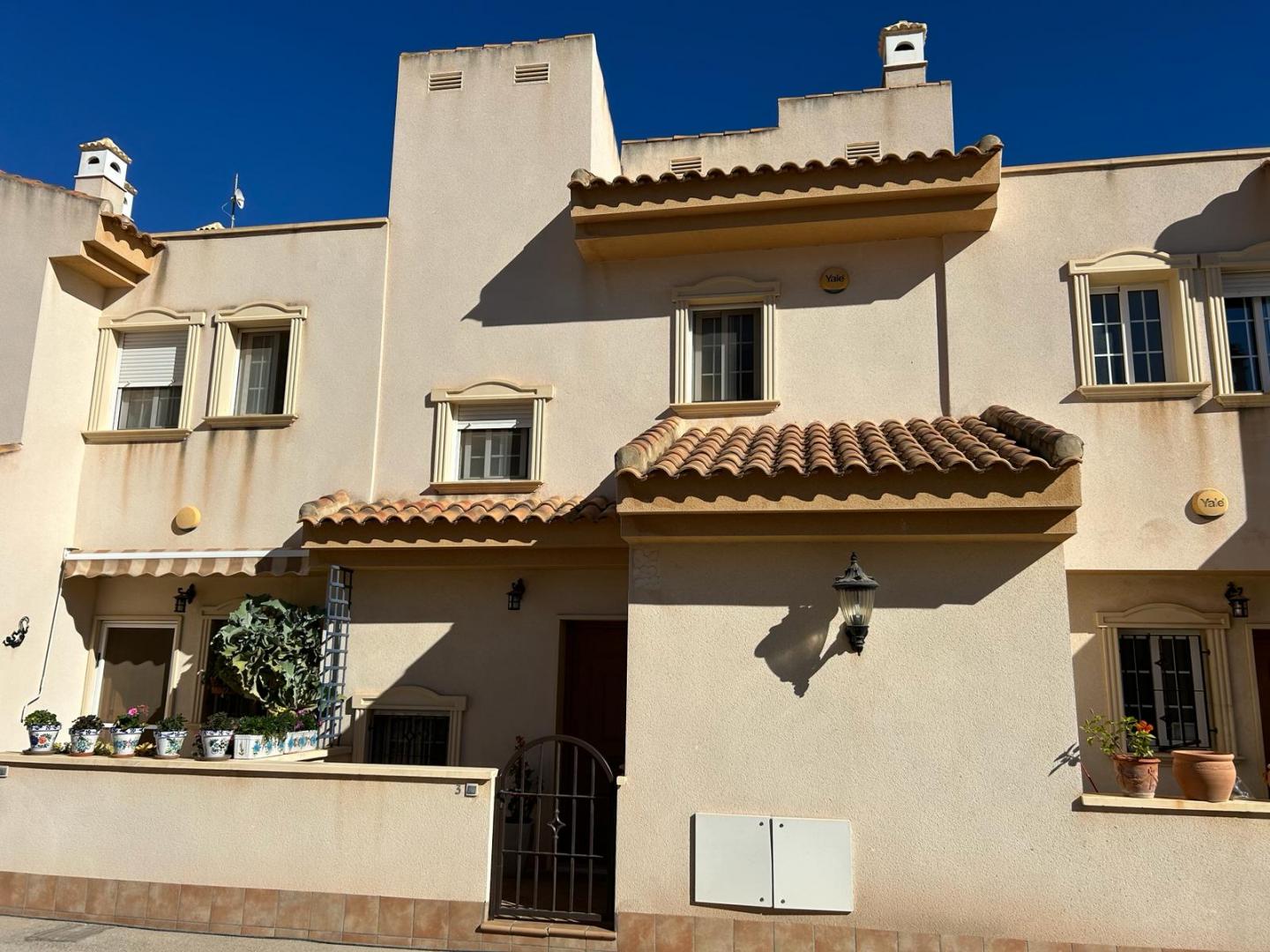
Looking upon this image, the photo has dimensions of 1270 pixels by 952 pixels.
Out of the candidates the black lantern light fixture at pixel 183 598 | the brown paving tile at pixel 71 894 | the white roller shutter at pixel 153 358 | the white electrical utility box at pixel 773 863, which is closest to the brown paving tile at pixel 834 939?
the white electrical utility box at pixel 773 863

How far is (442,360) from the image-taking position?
60.9 feet

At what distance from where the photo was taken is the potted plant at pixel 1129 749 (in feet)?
39.3

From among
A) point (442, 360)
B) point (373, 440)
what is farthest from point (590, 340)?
point (373, 440)

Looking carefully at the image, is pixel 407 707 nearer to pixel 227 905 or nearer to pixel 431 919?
pixel 227 905

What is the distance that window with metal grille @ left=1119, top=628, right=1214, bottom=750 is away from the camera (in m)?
15.3

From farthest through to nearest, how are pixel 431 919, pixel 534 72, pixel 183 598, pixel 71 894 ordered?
pixel 534 72 < pixel 183 598 < pixel 71 894 < pixel 431 919

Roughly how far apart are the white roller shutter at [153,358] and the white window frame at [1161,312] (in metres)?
17.3

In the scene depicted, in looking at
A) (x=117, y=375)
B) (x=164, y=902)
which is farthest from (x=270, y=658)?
(x=117, y=375)

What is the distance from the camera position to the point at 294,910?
13094 millimetres

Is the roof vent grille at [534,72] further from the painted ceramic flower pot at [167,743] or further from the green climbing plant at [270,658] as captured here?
the painted ceramic flower pot at [167,743]

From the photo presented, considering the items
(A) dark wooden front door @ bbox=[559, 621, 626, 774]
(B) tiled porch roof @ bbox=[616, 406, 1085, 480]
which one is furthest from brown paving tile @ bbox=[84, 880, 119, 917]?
(B) tiled porch roof @ bbox=[616, 406, 1085, 480]

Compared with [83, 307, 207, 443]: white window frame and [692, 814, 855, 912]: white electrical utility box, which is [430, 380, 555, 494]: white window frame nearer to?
[83, 307, 207, 443]: white window frame

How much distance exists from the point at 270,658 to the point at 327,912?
480 cm

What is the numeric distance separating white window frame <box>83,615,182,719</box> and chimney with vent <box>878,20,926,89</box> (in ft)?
62.8
